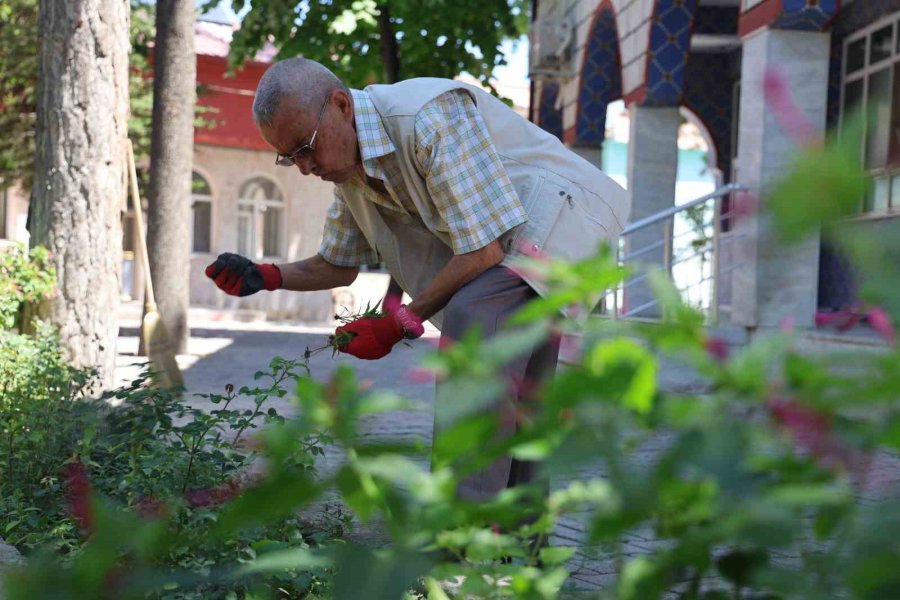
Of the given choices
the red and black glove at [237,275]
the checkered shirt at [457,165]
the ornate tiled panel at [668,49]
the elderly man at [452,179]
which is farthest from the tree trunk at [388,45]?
the checkered shirt at [457,165]

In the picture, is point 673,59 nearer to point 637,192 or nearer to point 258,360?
point 637,192

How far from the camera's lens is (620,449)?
2.32ft

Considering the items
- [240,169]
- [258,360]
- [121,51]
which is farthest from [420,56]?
[240,169]

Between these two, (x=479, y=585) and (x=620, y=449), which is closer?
(x=620, y=449)

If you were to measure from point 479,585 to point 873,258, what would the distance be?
1.83 feet

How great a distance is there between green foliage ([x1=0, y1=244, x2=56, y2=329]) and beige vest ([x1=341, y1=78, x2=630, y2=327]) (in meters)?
3.25

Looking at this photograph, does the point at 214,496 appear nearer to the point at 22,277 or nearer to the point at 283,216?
the point at 22,277

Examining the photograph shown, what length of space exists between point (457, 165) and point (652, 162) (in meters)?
7.70

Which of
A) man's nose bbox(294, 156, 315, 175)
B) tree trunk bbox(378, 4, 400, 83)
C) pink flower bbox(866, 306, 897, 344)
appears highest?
tree trunk bbox(378, 4, 400, 83)

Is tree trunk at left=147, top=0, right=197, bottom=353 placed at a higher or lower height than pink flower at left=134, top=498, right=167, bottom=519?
higher

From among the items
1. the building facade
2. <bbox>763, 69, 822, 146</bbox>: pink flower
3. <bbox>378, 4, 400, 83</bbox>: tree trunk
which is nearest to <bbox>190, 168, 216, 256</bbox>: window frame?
the building facade

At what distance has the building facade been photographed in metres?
7.02

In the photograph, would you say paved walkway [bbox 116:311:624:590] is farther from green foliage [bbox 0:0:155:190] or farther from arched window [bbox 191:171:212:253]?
arched window [bbox 191:171:212:253]

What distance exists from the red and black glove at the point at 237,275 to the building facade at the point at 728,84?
145 centimetres
